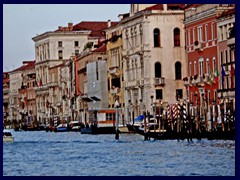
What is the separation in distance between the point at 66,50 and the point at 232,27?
40.6m

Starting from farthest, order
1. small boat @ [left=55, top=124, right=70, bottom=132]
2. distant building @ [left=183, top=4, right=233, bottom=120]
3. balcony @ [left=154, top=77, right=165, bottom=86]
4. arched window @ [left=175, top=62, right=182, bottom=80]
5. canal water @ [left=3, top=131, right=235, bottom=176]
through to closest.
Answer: small boat @ [left=55, top=124, right=70, bottom=132] < arched window @ [left=175, top=62, right=182, bottom=80] < balcony @ [left=154, top=77, right=165, bottom=86] < distant building @ [left=183, top=4, right=233, bottom=120] < canal water @ [left=3, top=131, right=235, bottom=176]

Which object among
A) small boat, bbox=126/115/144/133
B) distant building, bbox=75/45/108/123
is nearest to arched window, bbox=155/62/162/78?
small boat, bbox=126/115/144/133

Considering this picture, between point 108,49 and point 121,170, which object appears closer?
point 121,170

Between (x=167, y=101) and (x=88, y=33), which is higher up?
(x=88, y=33)

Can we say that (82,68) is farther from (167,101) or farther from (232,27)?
(232,27)

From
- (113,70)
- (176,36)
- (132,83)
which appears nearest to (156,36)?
(176,36)

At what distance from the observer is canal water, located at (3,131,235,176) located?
71.4 feet

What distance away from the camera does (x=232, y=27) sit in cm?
3928

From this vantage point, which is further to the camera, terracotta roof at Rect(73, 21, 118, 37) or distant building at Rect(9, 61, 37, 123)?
distant building at Rect(9, 61, 37, 123)

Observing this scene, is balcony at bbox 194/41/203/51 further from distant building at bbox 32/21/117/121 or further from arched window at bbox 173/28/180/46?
distant building at bbox 32/21/117/121

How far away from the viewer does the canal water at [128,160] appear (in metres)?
21.8
